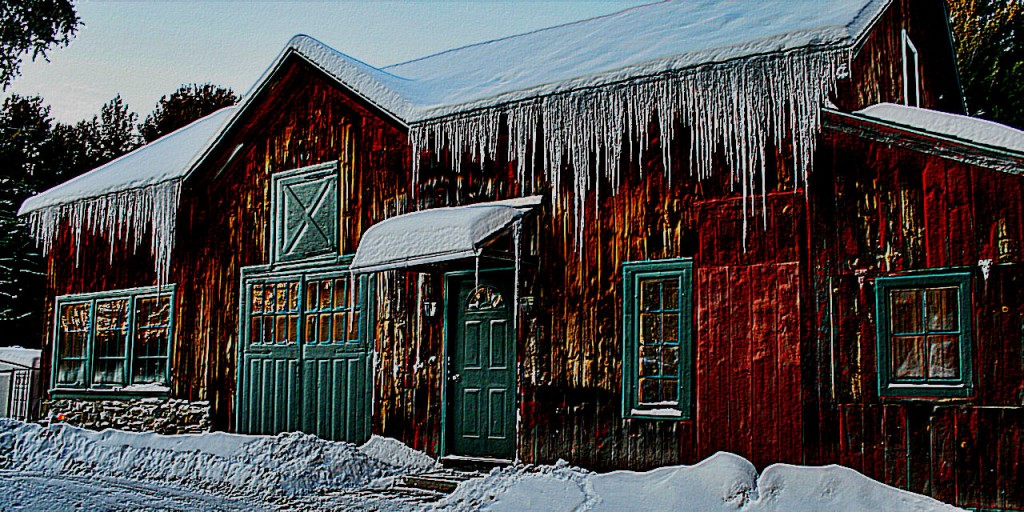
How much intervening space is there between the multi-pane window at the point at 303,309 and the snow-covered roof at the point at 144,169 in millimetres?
1966

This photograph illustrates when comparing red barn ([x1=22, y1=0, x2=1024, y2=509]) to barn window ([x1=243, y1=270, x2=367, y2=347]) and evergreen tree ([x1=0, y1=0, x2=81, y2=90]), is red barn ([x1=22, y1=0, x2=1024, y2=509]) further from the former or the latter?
evergreen tree ([x1=0, y1=0, x2=81, y2=90])

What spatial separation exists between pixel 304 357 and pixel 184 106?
882 inches

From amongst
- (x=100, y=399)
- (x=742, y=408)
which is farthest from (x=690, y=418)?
(x=100, y=399)

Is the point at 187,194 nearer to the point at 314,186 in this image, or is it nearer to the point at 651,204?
the point at 314,186

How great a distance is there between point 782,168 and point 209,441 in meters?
6.65

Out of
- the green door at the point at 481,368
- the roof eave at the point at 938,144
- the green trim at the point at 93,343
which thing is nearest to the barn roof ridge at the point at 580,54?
the roof eave at the point at 938,144

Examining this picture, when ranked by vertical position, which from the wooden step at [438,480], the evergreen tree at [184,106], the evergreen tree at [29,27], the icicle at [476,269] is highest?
the evergreen tree at [184,106]

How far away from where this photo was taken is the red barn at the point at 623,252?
7.57 m

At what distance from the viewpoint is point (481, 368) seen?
32.8 feet

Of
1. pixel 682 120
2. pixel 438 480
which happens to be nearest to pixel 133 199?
pixel 438 480

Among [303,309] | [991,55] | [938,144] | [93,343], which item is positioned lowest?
[93,343]

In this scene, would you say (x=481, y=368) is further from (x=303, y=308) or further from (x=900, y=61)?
(x=900, y=61)

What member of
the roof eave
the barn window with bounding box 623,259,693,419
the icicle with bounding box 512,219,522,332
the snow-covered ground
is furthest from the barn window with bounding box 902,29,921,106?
the snow-covered ground

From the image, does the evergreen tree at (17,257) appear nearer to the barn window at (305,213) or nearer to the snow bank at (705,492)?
the barn window at (305,213)
